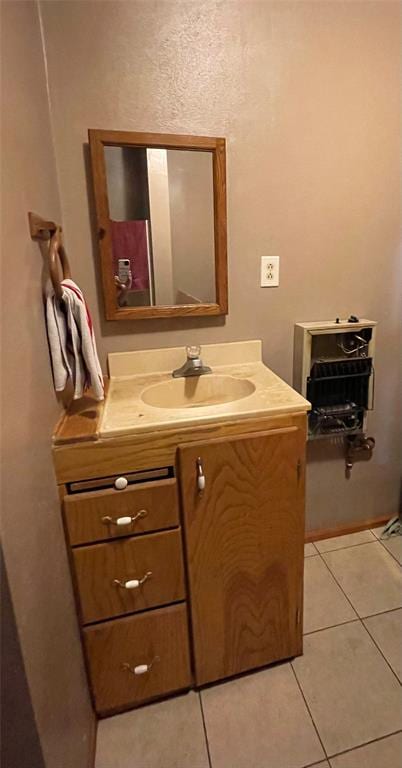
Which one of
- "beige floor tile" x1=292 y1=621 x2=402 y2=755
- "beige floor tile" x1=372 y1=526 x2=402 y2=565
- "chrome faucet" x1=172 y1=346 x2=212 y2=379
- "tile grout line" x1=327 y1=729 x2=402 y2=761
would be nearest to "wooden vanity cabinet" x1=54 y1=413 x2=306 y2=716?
"beige floor tile" x1=292 y1=621 x2=402 y2=755

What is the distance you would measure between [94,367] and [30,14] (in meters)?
0.92

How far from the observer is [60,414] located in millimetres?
1012

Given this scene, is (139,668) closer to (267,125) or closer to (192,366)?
(192,366)

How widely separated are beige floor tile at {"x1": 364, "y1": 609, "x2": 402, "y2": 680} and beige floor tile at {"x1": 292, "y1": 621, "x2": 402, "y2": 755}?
3 cm

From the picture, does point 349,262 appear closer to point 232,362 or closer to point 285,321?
point 285,321

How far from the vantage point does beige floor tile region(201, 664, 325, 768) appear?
1022mm

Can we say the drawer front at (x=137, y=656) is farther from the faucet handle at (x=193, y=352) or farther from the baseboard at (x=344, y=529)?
the baseboard at (x=344, y=529)

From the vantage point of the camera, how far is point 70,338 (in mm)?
942

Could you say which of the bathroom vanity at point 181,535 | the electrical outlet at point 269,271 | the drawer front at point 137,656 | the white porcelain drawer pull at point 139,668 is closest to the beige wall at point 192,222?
the electrical outlet at point 269,271

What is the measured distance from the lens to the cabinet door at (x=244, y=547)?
39.9 inches

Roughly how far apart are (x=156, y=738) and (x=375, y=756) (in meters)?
0.60

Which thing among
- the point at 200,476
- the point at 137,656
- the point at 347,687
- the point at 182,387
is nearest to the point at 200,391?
the point at 182,387

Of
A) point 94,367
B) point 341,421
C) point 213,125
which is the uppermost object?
point 213,125

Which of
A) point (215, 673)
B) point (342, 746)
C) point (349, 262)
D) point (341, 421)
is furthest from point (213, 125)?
point (342, 746)
